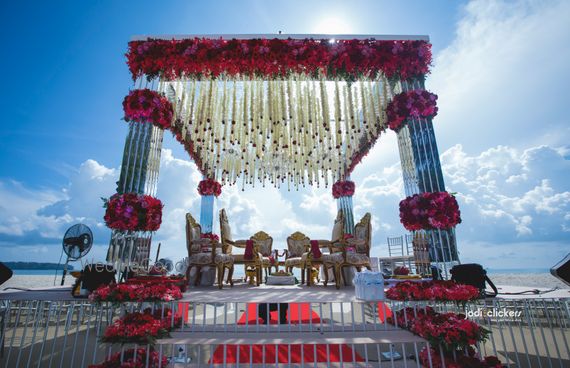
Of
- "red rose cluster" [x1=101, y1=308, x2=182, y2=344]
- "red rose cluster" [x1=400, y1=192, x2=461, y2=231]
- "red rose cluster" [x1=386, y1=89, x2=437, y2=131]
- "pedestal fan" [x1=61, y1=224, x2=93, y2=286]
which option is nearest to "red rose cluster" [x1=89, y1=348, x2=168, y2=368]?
"red rose cluster" [x1=101, y1=308, x2=182, y2=344]

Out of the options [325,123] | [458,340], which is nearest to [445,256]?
[458,340]

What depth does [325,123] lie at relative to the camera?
233 inches

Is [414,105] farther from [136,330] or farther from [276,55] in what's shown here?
[136,330]

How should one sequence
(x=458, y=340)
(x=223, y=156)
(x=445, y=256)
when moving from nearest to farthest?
(x=458, y=340)
(x=445, y=256)
(x=223, y=156)

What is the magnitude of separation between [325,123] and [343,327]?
4193 mm

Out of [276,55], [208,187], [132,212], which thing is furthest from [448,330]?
[208,187]

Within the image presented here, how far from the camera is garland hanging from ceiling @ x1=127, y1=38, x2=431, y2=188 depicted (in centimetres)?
520

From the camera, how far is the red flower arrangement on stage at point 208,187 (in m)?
9.34

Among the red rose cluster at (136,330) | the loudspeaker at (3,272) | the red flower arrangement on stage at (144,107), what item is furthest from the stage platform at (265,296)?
the red flower arrangement on stage at (144,107)

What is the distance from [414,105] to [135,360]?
554 cm

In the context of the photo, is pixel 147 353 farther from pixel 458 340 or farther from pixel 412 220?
pixel 412 220

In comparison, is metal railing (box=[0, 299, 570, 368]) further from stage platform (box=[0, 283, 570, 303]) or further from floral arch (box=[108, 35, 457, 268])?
floral arch (box=[108, 35, 457, 268])

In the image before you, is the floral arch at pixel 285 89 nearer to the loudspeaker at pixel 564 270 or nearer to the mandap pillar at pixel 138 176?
the mandap pillar at pixel 138 176

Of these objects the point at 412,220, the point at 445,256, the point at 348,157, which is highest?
the point at 348,157
